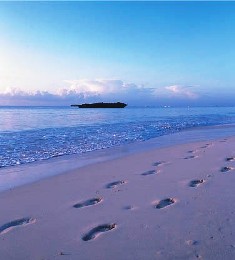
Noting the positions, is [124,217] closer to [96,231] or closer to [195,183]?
[96,231]

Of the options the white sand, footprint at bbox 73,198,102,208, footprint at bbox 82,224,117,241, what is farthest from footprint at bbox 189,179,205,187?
footprint at bbox 82,224,117,241

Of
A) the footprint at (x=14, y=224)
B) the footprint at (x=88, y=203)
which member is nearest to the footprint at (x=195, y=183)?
the footprint at (x=88, y=203)

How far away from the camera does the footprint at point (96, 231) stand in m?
3.71

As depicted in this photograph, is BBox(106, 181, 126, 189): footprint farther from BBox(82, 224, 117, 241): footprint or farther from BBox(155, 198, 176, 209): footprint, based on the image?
BBox(82, 224, 117, 241): footprint

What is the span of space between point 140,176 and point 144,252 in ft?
11.6

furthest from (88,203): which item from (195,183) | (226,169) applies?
(226,169)

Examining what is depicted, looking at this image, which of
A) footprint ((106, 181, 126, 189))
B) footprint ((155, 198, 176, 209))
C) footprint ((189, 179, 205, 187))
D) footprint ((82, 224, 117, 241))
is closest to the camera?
footprint ((82, 224, 117, 241))

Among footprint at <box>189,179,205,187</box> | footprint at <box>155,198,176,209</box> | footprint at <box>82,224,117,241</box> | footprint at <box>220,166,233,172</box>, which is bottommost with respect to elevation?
footprint at <box>82,224,117,241</box>

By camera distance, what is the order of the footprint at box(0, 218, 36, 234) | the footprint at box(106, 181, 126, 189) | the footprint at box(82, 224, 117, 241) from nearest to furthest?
the footprint at box(82, 224, 117, 241)
the footprint at box(0, 218, 36, 234)
the footprint at box(106, 181, 126, 189)

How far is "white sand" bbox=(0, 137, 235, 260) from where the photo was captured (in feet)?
10.9

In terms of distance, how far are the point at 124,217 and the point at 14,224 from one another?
5.20ft

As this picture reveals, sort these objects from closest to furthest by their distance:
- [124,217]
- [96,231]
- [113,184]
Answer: [96,231] < [124,217] < [113,184]

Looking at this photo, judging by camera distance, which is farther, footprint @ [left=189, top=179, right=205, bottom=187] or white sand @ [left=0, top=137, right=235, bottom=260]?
footprint @ [left=189, top=179, right=205, bottom=187]

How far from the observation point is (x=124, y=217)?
4258mm
